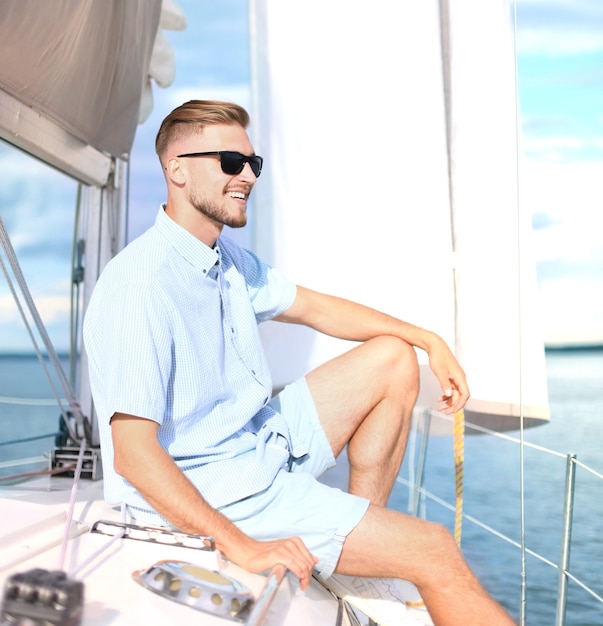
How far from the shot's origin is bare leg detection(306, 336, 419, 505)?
1.23 metres

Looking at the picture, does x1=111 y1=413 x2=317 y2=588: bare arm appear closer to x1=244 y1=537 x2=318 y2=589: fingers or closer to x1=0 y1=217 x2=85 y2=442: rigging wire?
x1=244 y1=537 x2=318 y2=589: fingers

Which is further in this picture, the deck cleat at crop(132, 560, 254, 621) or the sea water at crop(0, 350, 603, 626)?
the sea water at crop(0, 350, 603, 626)

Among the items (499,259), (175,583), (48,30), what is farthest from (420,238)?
(175,583)

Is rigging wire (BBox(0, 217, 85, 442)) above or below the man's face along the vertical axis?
below

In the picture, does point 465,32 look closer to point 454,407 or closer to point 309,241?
point 309,241

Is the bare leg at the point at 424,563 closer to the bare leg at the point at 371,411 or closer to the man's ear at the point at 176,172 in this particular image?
the bare leg at the point at 371,411

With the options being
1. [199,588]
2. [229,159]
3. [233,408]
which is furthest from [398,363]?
[199,588]

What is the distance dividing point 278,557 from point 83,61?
0.97 metres

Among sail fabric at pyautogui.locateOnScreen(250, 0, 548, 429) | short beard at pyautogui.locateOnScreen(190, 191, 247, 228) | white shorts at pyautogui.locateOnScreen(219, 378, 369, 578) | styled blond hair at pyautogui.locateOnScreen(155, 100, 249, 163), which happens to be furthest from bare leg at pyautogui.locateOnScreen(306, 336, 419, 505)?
sail fabric at pyautogui.locateOnScreen(250, 0, 548, 429)

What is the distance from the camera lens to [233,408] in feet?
3.61

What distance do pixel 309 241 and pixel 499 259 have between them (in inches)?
19.8

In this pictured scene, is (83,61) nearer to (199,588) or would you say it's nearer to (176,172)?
(176,172)

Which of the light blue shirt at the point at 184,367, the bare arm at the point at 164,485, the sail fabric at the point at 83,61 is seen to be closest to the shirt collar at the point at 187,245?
the light blue shirt at the point at 184,367

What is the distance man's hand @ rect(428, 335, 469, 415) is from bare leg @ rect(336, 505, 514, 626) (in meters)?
0.29
